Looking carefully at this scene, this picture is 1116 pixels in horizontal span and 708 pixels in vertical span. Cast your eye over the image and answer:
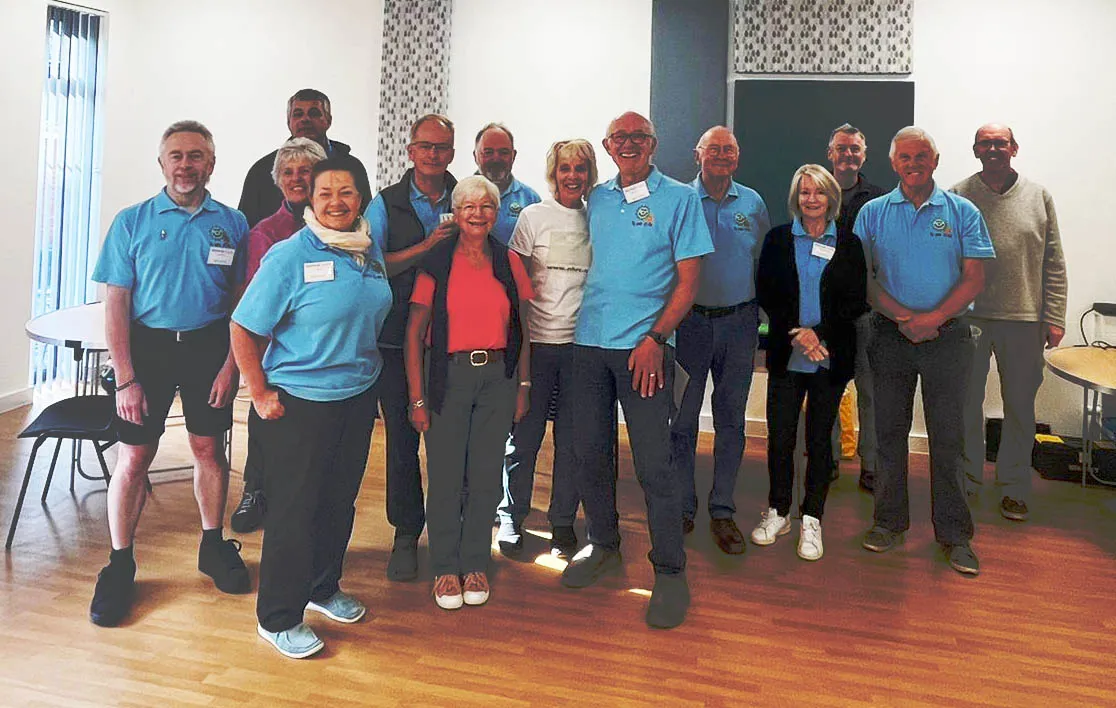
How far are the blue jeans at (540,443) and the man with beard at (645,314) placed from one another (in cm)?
21

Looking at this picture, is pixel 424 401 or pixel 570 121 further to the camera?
pixel 570 121

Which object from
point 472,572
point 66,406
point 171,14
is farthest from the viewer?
point 171,14

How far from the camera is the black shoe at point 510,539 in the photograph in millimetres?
3570

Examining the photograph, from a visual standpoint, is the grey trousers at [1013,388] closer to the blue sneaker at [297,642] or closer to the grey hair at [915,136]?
the grey hair at [915,136]

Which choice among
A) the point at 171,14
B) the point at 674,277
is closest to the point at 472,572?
the point at 674,277

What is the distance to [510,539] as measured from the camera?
11.8ft

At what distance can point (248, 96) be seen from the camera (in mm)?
6527

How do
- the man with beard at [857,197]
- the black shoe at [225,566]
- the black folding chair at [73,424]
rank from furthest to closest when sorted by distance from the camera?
the man with beard at [857,197] → the black folding chair at [73,424] → the black shoe at [225,566]

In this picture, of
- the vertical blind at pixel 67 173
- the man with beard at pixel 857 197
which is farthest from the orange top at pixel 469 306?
the vertical blind at pixel 67 173

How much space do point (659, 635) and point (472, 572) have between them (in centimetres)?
69

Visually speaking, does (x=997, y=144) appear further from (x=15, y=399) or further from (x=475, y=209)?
(x=15, y=399)

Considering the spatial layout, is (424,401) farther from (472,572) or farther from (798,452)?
(798,452)

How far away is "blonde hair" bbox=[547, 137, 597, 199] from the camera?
314cm

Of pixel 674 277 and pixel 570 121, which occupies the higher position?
pixel 570 121
